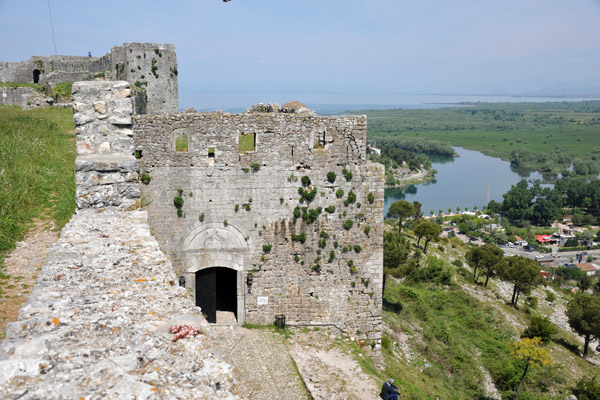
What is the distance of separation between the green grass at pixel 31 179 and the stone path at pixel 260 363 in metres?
3.60

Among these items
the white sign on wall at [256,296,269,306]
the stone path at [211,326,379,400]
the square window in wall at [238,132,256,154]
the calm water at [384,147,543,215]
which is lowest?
the calm water at [384,147,543,215]

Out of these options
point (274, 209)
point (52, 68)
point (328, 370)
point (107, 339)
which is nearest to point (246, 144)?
point (274, 209)

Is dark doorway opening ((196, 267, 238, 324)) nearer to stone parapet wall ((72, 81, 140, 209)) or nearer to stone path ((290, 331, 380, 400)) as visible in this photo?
stone path ((290, 331, 380, 400))

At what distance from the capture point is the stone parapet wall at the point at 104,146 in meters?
6.14

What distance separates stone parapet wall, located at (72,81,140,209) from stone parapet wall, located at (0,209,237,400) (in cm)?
195

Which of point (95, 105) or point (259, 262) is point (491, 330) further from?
point (95, 105)

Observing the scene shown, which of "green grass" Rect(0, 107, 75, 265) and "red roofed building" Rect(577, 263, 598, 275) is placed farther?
"red roofed building" Rect(577, 263, 598, 275)

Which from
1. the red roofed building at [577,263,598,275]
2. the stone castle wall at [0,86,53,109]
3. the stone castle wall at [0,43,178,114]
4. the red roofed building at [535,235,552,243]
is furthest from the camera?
the red roofed building at [535,235,552,243]

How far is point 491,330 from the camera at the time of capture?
2206cm

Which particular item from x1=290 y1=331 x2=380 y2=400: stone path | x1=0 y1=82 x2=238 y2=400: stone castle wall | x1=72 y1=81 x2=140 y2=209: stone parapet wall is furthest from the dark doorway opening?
x1=0 y1=82 x2=238 y2=400: stone castle wall

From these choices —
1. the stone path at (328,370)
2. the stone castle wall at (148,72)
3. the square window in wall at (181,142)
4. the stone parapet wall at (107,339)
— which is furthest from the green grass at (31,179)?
the stone castle wall at (148,72)

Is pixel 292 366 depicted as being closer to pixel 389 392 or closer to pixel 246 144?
pixel 389 392

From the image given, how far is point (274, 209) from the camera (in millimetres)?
10703

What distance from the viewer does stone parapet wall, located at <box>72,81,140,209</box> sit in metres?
6.14
